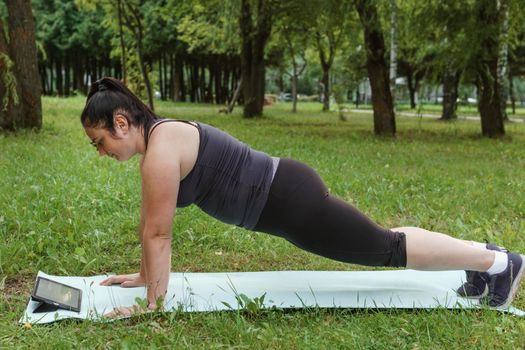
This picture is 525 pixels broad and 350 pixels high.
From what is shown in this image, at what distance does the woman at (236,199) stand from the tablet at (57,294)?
323 mm

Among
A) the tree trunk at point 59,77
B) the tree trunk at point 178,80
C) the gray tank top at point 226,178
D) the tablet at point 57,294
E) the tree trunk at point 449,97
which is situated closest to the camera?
the gray tank top at point 226,178

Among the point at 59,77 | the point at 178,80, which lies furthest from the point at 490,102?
the point at 59,77

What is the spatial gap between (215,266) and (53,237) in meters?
1.23

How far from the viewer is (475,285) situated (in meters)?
3.06

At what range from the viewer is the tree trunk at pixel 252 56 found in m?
17.7

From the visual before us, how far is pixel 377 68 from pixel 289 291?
8999mm

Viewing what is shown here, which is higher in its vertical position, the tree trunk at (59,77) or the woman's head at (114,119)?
the tree trunk at (59,77)

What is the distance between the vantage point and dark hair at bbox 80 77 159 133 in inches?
102

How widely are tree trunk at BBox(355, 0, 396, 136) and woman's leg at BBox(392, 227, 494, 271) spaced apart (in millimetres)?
8225

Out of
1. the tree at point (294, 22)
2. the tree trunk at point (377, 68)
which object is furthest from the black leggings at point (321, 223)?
the tree at point (294, 22)

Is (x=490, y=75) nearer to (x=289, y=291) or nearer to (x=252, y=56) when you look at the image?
(x=252, y=56)

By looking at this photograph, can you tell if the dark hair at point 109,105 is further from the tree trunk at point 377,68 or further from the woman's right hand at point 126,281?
the tree trunk at point 377,68

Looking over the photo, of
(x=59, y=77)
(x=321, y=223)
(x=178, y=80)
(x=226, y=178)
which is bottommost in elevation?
(x=321, y=223)

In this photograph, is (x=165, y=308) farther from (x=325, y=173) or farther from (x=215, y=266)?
(x=325, y=173)
